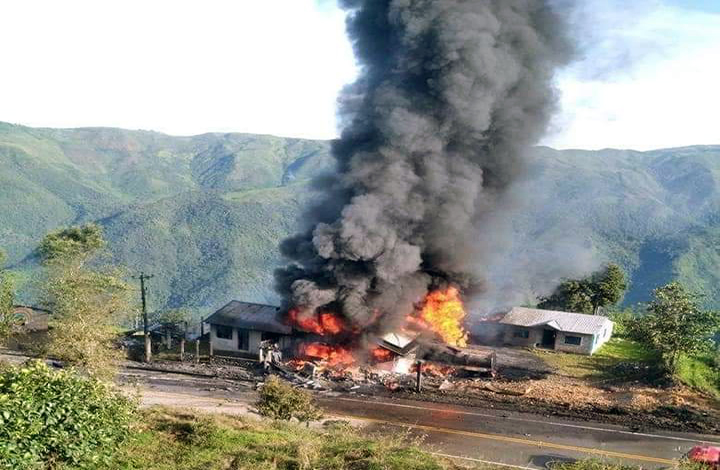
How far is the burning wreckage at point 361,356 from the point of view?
118ft

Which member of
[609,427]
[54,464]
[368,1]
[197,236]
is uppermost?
[368,1]

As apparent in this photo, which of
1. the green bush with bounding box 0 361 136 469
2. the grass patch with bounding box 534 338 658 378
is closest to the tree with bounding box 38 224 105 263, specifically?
the grass patch with bounding box 534 338 658 378

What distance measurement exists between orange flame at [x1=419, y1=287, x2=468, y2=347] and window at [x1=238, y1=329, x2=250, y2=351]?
40.8 feet

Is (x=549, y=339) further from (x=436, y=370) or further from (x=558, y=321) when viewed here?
(x=436, y=370)

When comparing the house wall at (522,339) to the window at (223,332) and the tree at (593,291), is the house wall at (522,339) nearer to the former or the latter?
the tree at (593,291)

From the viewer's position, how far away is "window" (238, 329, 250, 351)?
4062cm

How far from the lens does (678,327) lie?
116ft

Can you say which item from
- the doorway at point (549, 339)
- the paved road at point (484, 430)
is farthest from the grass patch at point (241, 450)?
the doorway at point (549, 339)

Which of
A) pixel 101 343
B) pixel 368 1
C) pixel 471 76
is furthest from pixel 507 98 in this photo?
pixel 101 343

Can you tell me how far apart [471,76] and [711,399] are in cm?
2469

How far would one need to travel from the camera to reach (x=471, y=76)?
40.6m

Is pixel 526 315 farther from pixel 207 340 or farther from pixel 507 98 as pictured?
pixel 207 340

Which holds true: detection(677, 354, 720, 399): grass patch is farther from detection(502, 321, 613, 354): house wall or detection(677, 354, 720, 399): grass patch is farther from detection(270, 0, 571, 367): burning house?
detection(270, 0, 571, 367): burning house

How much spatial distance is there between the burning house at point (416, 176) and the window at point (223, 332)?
378 millimetres
